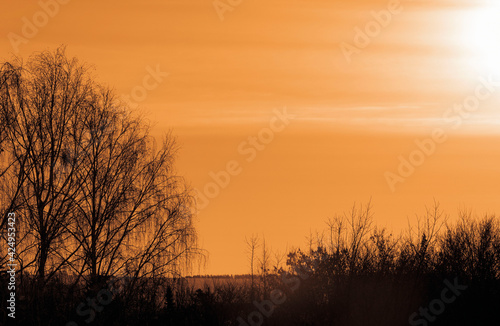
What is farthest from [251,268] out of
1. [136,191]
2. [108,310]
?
[108,310]

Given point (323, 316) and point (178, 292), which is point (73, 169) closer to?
point (178, 292)

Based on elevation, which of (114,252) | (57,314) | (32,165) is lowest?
(57,314)

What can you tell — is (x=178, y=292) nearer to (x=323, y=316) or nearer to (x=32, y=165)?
(x=323, y=316)

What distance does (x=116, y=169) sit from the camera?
47.3 meters

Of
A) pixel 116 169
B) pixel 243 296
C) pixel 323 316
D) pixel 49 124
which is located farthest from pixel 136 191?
pixel 323 316

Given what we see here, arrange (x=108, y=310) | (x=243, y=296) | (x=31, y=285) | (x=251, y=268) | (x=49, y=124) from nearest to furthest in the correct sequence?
1. (x=31, y=285)
2. (x=108, y=310)
3. (x=243, y=296)
4. (x=49, y=124)
5. (x=251, y=268)

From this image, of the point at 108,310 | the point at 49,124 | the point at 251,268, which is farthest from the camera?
the point at 251,268

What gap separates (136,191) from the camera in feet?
154

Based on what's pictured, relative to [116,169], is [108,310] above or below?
below

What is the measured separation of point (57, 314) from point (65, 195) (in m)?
13.7

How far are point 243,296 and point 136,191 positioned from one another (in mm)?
7900

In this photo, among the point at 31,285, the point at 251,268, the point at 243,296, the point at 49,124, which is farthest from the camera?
the point at 251,268

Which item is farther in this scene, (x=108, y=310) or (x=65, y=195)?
(x=65, y=195)

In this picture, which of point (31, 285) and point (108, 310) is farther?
point (108, 310)
